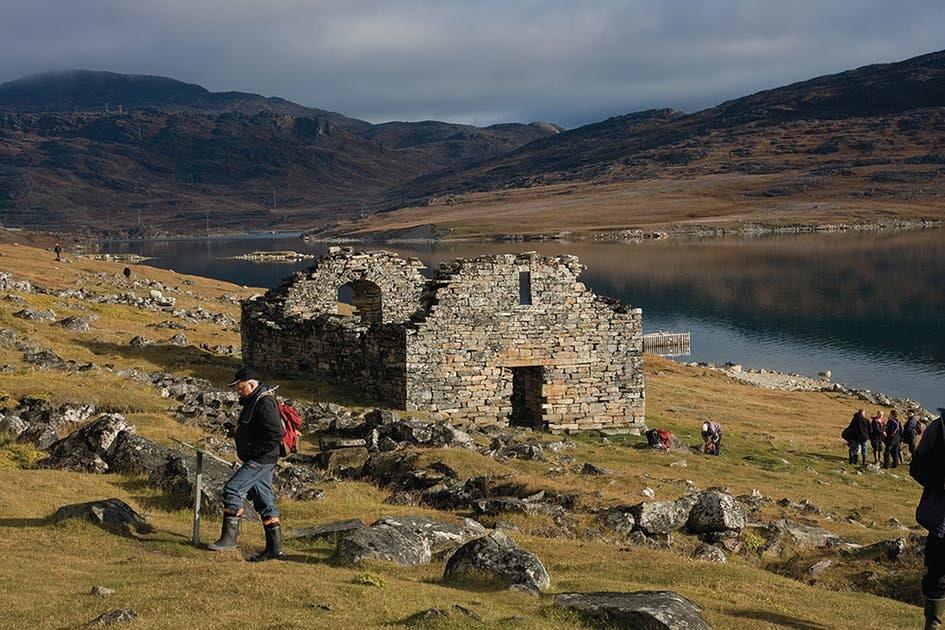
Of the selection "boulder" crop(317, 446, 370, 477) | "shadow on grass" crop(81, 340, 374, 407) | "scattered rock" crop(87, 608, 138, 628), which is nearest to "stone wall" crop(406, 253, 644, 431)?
"shadow on grass" crop(81, 340, 374, 407)

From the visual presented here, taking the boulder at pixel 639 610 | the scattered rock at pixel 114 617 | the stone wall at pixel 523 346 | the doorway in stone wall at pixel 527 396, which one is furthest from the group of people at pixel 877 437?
the scattered rock at pixel 114 617

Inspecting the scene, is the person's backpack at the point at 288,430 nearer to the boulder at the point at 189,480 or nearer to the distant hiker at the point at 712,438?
the boulder at the point at 189,480

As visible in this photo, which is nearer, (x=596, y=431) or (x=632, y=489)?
(x=632, y=489)

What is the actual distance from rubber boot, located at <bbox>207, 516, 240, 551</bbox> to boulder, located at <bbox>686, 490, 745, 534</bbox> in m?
7.24

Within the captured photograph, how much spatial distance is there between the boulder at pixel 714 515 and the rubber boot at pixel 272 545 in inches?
271

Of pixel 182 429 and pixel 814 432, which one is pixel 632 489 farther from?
pixel 814 432

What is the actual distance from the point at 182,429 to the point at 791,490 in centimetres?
1344

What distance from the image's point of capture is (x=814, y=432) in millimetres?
37750

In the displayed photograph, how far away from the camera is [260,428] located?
12469 mm

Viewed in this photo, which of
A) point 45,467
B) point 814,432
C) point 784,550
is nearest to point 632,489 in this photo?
point 784,550

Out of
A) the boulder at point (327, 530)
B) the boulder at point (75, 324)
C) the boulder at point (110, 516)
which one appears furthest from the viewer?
the boulder at point (75, 324)

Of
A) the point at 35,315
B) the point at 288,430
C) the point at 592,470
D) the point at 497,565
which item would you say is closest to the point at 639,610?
the point at 497,565

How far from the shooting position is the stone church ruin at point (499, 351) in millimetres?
29391

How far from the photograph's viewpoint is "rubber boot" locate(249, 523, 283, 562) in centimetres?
1215
